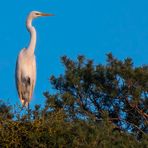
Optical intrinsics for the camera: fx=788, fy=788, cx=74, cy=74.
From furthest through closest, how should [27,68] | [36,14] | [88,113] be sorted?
[36,14]
[27,68]
[88,113]

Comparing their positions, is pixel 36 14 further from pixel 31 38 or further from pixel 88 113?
pixel 88 113

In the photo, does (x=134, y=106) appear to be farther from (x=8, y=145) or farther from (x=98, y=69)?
(x=8, y=145)

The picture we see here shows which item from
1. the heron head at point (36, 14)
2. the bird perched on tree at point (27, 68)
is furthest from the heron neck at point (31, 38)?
the heron head at point (36, 14)

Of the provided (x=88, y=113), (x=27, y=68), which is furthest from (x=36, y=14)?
(x=88, y=113)

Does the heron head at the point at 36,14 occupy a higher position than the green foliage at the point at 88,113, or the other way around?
the heron head at the point at 36,14

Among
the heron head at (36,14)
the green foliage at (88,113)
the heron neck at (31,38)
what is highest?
the heron head at (36,14)

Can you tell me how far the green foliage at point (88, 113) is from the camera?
9438 millimetres

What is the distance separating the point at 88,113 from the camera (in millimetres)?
13219

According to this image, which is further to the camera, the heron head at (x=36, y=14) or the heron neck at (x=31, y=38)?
the heron head at (x=36, y=14)

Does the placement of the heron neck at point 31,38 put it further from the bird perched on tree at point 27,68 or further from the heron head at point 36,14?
the heron head at point 36,14

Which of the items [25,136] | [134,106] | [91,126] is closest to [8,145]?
[25,136]

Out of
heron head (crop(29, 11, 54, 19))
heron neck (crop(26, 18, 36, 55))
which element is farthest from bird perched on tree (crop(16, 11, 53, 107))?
heron head (crop(29, 11, 54, 19))

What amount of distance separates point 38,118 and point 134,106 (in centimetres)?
455

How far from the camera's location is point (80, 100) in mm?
14742
